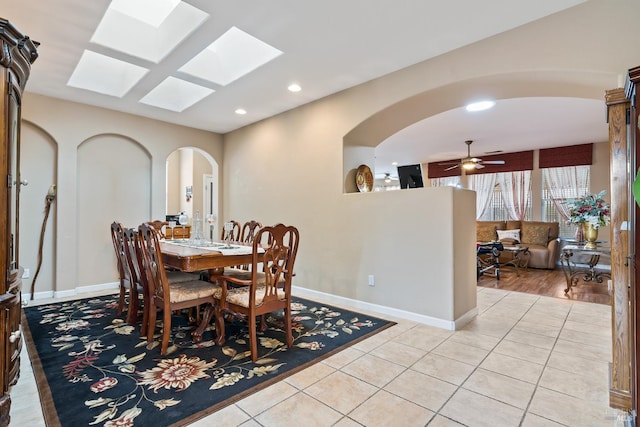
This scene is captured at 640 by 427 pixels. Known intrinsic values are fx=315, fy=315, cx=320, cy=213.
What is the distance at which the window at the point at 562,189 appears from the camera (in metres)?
6.95

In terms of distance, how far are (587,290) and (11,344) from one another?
657 centimetres

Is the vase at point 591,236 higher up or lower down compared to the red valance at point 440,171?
lower down

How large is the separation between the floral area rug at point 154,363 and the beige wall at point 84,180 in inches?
45.5

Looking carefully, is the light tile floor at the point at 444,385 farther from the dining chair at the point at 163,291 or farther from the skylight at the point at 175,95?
the skylight at the point at 175,95

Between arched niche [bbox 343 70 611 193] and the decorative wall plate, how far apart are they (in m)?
0.07

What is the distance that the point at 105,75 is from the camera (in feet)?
12.8

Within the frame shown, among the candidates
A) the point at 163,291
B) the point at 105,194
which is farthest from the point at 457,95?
the point at 105,194

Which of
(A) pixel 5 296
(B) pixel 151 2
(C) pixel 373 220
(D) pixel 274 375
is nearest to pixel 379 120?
(C) pixel 373 220

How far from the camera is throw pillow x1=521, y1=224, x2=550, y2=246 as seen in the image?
7030 millimetres

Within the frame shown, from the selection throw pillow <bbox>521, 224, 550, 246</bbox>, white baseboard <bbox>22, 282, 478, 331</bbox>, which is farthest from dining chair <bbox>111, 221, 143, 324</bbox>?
throw pillow <bbox>521, 224, 550, 246</bbox>

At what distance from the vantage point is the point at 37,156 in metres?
4.28

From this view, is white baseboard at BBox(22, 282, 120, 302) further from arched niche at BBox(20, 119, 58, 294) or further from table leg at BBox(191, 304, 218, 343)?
table leg at BBox(191, 304, 218, 343)

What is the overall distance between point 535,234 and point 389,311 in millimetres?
5474

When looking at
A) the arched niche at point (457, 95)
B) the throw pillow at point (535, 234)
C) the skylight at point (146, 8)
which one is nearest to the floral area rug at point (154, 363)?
the arched niche at point (457, 95)
